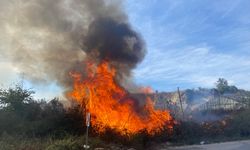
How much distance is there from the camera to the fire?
23141 millimetres

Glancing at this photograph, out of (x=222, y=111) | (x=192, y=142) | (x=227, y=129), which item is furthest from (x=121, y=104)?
(x=222, y=111)

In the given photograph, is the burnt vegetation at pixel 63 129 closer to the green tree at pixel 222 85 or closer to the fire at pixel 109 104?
the fire at pixel 109 104

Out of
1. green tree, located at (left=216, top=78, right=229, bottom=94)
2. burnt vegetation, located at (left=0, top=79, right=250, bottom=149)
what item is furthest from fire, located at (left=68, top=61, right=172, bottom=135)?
green tree, located at (left=216, top=78, right=229, bottom=94)

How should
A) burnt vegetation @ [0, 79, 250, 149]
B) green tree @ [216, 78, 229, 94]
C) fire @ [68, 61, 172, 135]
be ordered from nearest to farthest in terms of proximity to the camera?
burnt vegetation @ [0, 79, 250, 149] < fire @ [68, 61, 172, 135] < green tree @ [216, 78, 229, 94]

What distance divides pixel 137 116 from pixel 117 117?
1486mm

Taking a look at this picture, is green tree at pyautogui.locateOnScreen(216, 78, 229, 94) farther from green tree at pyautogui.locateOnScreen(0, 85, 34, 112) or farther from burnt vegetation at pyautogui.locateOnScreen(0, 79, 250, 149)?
green tree at pyautogui.locateOnScreen(0, 85, 34, 112)

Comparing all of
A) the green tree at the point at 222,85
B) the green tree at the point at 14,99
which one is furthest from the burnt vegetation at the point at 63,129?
the green tree at the point at 222,85

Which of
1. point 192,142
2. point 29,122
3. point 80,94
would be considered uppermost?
point 80,94

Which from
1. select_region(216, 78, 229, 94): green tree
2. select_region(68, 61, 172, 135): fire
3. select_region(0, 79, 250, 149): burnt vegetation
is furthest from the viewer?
select_region(216, 78, 229, 94): green tree

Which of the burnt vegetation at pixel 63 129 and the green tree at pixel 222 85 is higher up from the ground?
the green tree at pixel 222 85

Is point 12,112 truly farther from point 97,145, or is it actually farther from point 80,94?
point 97,145

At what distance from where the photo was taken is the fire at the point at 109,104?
2314 centimetres

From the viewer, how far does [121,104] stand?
23797 millimetres

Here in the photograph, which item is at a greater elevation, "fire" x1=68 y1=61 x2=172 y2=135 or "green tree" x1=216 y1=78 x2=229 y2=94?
"green tree" x1=216 y1=78 x2=229 y2=94
